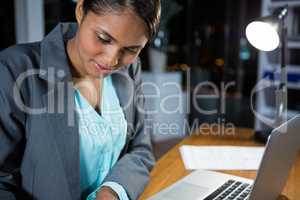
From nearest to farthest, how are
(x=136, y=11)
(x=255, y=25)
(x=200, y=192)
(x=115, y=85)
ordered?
(x=136, y=11)
(x=200, y=192)
(x=115, y=85)
(x=255, y=25)

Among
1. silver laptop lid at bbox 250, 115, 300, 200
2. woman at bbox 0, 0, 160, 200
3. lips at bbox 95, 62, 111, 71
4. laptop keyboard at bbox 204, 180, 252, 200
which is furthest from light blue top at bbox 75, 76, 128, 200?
silver laptop lid at bbox 250, 115, 300, 200

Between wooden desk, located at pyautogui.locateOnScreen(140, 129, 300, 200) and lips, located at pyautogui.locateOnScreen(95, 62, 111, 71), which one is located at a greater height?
lips, located at pyautogui.locateOnScreen(95, 62, 111, 71)

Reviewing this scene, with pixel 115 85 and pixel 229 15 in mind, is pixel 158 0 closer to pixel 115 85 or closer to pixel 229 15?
pixel 115 85

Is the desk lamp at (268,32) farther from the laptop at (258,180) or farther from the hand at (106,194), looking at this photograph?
the hand at (106,194)

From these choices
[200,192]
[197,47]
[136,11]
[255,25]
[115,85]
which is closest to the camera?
[136,11]

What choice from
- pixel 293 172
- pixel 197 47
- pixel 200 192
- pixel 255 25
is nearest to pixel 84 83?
pixel 200 192

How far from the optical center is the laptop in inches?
29.5

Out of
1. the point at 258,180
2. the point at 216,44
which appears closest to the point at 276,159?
the point at 258,180

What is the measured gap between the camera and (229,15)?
563cm

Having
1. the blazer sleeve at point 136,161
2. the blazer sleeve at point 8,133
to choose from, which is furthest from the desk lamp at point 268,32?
the blazer sleeve at point 8,133

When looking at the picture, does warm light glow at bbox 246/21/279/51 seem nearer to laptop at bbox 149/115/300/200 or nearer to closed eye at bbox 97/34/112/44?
laptop at bbox 149/115/300/200

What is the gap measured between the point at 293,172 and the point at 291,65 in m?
1.76

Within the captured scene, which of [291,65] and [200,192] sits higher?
[291,65]

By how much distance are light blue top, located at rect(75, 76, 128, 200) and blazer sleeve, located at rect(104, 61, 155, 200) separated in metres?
0.03
